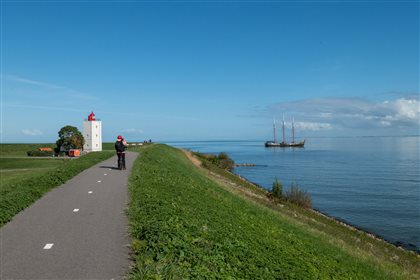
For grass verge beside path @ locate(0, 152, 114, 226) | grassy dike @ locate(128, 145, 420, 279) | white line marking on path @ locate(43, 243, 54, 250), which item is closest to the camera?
grassy dike @ locate(128, 145, 420, 279)

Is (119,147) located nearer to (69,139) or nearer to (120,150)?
(120,150)

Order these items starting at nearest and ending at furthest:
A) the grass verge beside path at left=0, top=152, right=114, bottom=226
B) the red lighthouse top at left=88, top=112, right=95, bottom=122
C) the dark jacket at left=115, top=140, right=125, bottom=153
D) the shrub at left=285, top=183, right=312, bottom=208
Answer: the grass verge beside path at left=0, top=152, right=114, bottom=226 < the dark jacket at left=115, top=140, right=125, bottom=153 < the shrub at left=285, top=183, right=312, bottom=208 < the red lighthouse top at left=88, top=112, right=95, bottom=122

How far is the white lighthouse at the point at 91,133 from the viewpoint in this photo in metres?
59.0

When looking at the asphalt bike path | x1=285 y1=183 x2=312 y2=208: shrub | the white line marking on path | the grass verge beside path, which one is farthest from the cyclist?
the white line marking on path

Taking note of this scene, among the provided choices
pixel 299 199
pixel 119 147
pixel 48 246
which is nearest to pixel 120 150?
pixel 119 147

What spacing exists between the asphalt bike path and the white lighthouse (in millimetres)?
45851

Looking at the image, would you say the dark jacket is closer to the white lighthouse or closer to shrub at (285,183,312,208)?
shrub at (285,183,312,208)

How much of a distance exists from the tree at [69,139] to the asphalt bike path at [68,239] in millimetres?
49617

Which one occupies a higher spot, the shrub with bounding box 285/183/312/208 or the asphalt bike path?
the asphalt bike path

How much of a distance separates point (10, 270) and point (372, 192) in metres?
37.6

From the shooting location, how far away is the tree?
2443 inches

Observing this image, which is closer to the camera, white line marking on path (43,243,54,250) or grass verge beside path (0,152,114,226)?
white line marking on path (43,243,54,250)

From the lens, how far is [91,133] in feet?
194

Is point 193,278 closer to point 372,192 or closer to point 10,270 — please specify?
point 10,270
